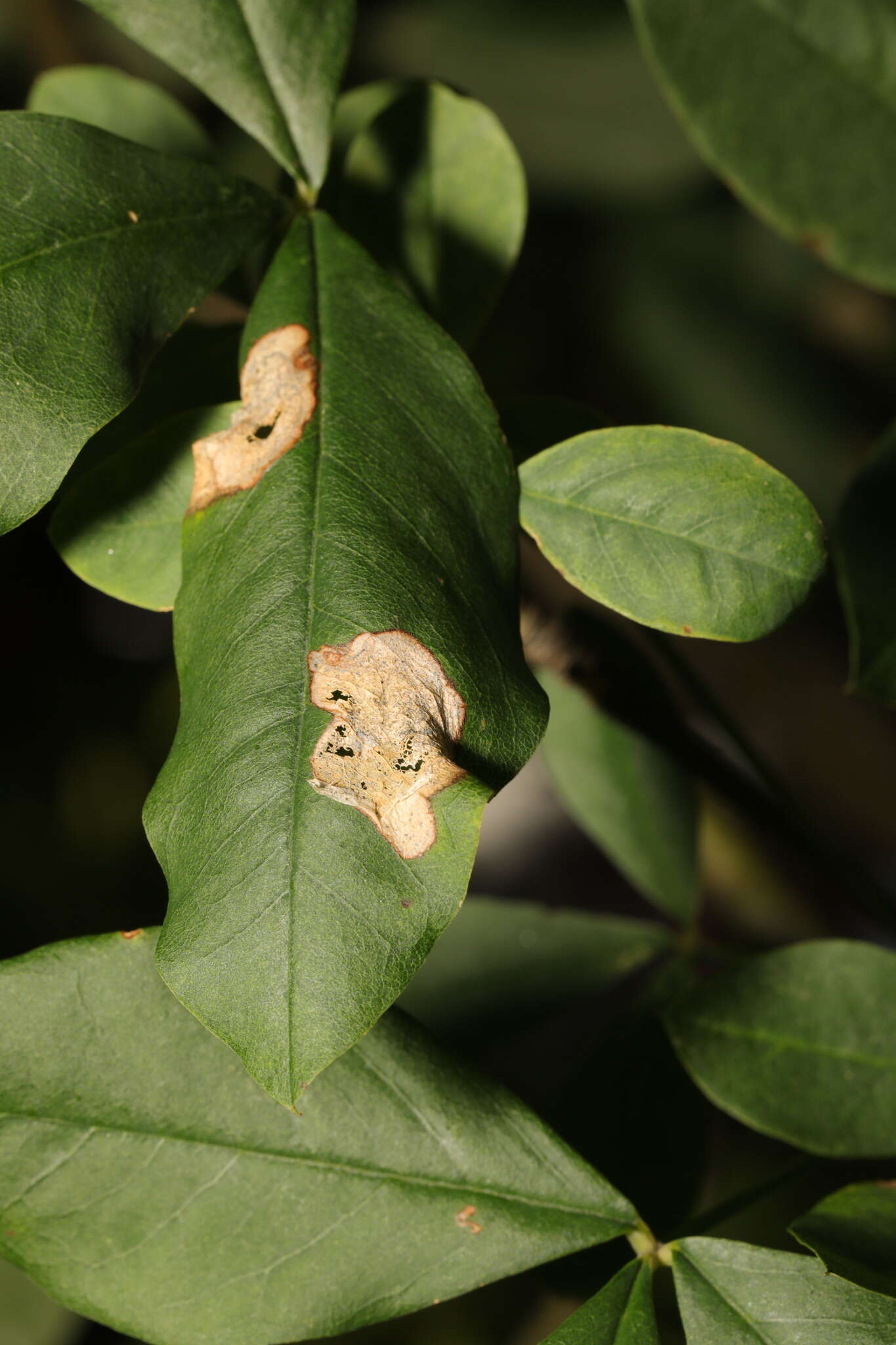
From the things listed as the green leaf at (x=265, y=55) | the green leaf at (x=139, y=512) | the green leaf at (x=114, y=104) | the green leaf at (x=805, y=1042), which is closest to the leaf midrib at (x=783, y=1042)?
the green leaf at (x=805, y=1042)

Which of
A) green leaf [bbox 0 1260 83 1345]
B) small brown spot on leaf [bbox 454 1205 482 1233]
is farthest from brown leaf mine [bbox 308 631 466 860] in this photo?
green leaf [bbox 0 1260 83 1345]

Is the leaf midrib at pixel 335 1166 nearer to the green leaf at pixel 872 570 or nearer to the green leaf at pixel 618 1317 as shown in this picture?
the green leaf at pixel 618 1317

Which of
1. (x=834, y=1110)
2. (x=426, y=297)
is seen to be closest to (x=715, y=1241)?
(x=834, y=1110)

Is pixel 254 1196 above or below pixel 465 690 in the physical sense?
below

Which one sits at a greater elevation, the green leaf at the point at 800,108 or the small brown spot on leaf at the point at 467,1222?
the green leaf at the point at 800,108

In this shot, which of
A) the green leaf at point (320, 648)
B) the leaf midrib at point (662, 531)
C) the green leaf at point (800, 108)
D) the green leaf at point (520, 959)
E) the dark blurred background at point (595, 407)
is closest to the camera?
the green leaf at point (320, 648)

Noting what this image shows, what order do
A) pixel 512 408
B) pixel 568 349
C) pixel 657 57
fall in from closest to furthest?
pixel 512 408, pixel 657 57, pixel 568 349

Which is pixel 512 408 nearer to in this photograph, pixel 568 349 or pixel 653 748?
pixel 653 748
